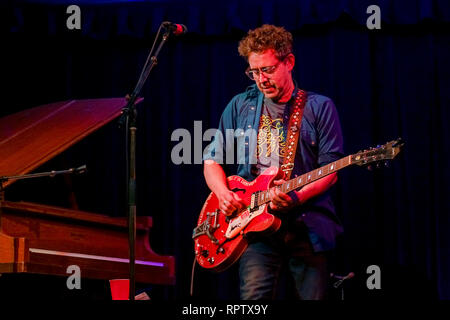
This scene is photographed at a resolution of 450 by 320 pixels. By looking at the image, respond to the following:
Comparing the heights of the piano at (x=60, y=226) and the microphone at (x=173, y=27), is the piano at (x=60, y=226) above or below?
below

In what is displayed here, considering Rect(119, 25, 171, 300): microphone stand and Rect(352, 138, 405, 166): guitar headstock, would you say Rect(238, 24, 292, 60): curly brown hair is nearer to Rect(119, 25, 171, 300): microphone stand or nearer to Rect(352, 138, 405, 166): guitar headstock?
Rect(119, 25, 171, 300): microphone stand

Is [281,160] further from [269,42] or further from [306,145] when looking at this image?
[269,42]

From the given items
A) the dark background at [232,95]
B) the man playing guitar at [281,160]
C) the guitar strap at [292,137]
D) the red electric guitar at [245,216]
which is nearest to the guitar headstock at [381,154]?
the red electric guitar at [245,216]

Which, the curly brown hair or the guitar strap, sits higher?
the curly brown hair

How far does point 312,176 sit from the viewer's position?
116 inches

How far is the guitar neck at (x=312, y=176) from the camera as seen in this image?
287 cm

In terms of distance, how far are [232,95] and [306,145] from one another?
2150 mm

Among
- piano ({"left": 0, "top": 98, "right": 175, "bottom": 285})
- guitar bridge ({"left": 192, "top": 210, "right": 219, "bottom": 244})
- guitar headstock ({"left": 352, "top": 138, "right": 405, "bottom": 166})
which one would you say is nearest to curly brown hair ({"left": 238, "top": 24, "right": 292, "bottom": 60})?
guitar headstock ({"left": 352, "top": 138, "right": 405, "bottom": 166})

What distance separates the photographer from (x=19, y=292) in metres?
3.99

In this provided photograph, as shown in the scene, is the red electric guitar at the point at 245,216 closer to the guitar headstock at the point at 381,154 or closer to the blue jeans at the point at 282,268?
the guitar headstock at the point at 381,154

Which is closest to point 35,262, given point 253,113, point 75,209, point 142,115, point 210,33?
point 75,209

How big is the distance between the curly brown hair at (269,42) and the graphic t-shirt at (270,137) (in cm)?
29

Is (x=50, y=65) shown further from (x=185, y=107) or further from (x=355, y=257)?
(x=355, y=257)

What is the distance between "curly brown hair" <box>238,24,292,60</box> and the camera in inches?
131
